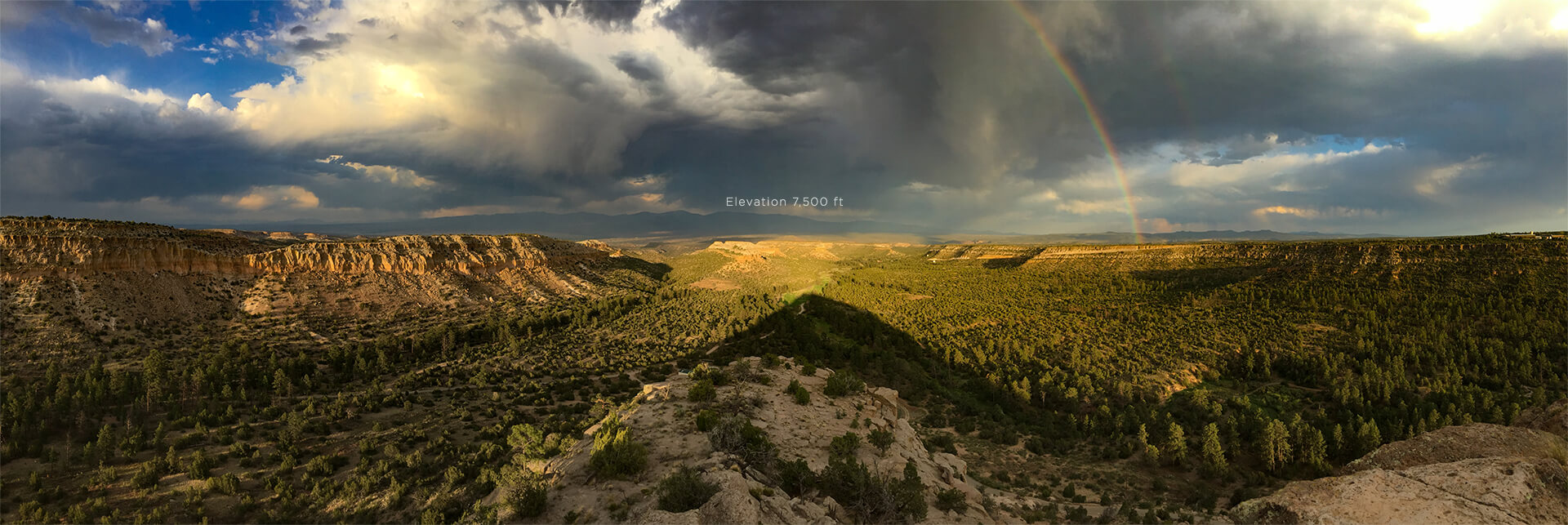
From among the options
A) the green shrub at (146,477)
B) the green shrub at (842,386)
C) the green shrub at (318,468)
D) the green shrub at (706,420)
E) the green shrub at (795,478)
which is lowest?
the green shrub at (318,468)

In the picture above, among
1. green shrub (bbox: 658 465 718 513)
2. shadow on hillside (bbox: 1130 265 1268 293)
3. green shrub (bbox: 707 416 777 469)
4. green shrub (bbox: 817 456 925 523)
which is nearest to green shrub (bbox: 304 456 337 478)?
green shrub (bbox: 707 416 777 469)

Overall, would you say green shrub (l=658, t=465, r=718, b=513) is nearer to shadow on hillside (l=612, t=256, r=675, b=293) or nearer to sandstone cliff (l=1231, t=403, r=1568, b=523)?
sandstone cliff (l=1231, t=403, r=1568, b=523)

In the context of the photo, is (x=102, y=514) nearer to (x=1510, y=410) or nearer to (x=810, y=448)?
(x=810, y=448)

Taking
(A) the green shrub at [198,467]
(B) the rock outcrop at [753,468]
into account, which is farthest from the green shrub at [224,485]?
(B) the rock outcrop at [753,468]

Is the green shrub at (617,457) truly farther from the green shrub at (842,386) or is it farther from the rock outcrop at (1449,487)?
the rock outcrop at (1449,487)

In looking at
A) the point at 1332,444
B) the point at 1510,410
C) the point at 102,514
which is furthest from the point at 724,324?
the point at 1510,410

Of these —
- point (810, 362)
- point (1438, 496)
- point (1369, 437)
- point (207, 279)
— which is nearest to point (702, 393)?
point (810, 362)
